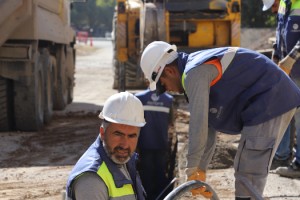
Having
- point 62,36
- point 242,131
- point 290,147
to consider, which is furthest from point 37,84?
point 242,131

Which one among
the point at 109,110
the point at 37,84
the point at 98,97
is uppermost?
the point at 109,110

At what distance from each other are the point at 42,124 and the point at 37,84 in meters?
0.95

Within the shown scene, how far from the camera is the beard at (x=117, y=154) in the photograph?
11.7 ft

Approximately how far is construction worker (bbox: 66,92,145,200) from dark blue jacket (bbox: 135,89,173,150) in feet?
12.8

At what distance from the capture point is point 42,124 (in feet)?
36.0

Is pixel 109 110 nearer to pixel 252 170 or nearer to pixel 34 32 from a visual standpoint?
pixel 252 170

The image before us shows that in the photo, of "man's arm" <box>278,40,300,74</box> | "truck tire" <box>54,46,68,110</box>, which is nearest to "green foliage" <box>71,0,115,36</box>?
"truck tire" <box>54,46,68,110</box>

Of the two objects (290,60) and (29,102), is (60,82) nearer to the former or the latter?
(29,102)

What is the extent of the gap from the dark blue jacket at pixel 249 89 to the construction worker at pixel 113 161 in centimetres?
91

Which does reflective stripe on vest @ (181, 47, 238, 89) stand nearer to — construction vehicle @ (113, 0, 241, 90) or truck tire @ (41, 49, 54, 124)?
truck tire @ (41, 49, 54, 124)

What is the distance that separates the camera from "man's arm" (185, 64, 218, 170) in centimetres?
436

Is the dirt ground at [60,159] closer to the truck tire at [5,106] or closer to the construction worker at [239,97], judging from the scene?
the truck tire at [5,106]

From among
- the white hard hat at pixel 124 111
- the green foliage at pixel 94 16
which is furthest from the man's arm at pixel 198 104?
the green foliage at pixel 94 16

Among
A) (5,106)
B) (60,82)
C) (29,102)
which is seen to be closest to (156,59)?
(29,102)
